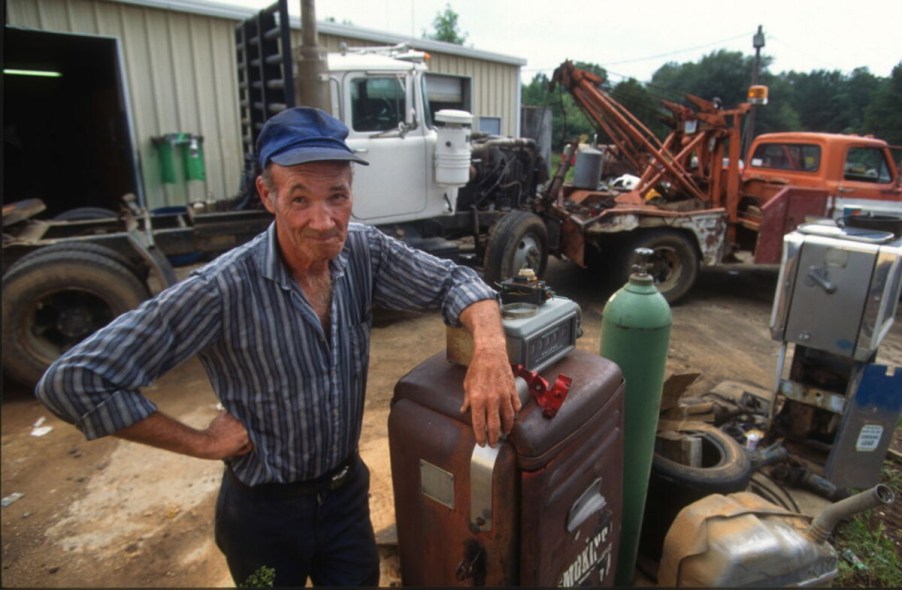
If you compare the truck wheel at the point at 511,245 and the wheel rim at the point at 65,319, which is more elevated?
the truck wheel at the point at 511,245

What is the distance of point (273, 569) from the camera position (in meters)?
1.64

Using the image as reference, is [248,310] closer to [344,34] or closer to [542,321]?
[542,321]

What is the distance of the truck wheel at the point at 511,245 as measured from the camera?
19.8 ft

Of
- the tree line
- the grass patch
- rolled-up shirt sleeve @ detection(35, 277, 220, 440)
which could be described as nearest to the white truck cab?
the tree line

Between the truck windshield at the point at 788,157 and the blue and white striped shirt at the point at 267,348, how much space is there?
7.13 meters

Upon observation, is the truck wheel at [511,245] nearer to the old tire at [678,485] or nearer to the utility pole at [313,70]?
the utility pole at [313,70]

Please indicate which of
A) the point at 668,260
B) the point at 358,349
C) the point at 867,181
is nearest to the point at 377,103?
the point at 668,260

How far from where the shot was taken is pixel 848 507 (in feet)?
5.73

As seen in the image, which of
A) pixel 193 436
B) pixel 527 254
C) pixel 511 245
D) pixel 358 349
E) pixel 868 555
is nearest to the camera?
pixel 193 436

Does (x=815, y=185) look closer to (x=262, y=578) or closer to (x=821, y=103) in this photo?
(x=821, y=103)

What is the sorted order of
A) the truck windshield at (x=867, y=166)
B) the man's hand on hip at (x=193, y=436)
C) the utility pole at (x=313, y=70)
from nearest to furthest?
the man's hand on hip at (x=193, y=436)
the utility pole at (x=313, y=70)
the truck windshield at (x=867, y=166)

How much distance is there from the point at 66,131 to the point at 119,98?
2.21 meters

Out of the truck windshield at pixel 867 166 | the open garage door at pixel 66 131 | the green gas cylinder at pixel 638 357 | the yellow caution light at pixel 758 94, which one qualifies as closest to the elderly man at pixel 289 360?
the green gas cylinder at pixel 638 357

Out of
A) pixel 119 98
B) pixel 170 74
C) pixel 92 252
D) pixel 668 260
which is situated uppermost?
pixel 170 74
